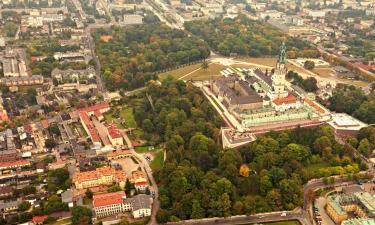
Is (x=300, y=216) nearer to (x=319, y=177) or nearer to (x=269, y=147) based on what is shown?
(x=319, y=177)

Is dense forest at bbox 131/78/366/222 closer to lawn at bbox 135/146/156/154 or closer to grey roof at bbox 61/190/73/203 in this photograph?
lawn at bbox 135/146/156/154

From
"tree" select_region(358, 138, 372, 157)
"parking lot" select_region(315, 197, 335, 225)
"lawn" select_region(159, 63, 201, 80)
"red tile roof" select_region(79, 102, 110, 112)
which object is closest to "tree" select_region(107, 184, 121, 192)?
"red tile roof" select_region(79, 102, 110, 112)

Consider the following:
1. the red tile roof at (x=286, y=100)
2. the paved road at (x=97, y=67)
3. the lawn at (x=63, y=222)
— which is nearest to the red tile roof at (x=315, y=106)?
the red tile roof at (x=286, y=100)

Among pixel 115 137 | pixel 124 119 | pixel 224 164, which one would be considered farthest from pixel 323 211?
pixel 124 119

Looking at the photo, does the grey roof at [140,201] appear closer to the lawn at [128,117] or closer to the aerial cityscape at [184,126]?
the aerial cityscape at [184,126]

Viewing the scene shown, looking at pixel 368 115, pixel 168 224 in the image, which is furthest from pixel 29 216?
pixel 368 115

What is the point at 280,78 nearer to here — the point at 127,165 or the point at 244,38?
the point at 127,165
